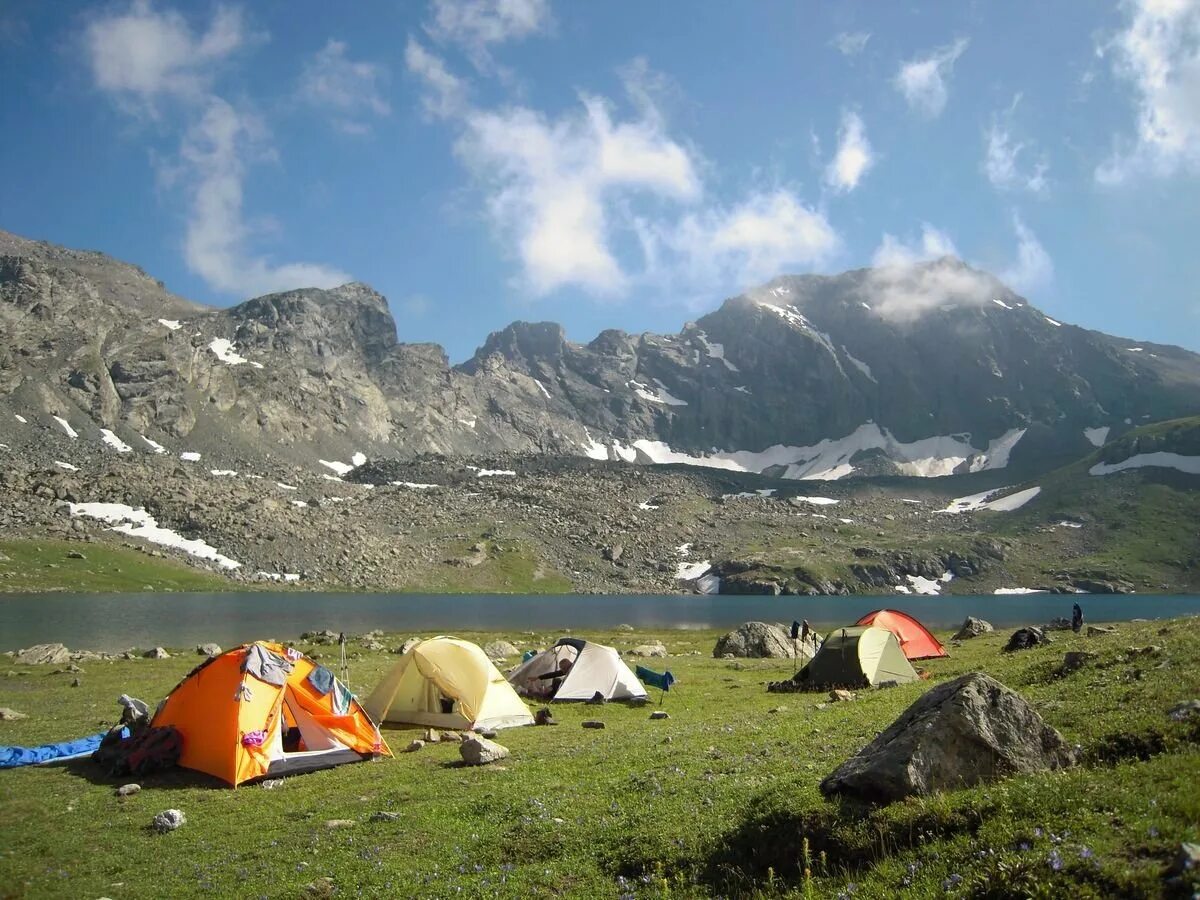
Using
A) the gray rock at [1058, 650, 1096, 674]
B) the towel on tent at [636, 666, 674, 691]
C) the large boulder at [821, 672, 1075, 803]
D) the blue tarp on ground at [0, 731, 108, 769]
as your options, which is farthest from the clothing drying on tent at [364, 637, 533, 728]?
the large boulder at [821, 672, 1075, 803]

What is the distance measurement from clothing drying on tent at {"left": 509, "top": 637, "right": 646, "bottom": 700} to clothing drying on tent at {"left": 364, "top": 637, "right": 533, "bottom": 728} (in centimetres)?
510

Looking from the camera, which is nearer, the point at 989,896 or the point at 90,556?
the point at 989,896

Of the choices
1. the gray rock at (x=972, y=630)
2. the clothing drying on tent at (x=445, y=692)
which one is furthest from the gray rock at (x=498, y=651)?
the gray rock at (x=972, y=630)

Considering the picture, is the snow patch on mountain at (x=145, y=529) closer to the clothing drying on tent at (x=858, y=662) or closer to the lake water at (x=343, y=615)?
the lake water at (x=343, y=615)

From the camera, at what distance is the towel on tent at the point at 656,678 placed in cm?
3265

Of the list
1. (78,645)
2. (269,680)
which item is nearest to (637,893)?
(269,680)

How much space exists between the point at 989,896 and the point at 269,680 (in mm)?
19571

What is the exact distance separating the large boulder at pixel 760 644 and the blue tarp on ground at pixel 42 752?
126 feet

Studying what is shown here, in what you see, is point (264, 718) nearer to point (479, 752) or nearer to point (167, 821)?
point (167, 821)

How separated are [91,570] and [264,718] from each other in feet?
522

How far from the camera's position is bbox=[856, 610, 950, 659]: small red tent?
136 ft

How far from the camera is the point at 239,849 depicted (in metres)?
14.3

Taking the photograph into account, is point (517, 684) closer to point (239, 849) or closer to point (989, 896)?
point (239, 849)

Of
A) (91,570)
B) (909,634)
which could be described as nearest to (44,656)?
(909,634)
